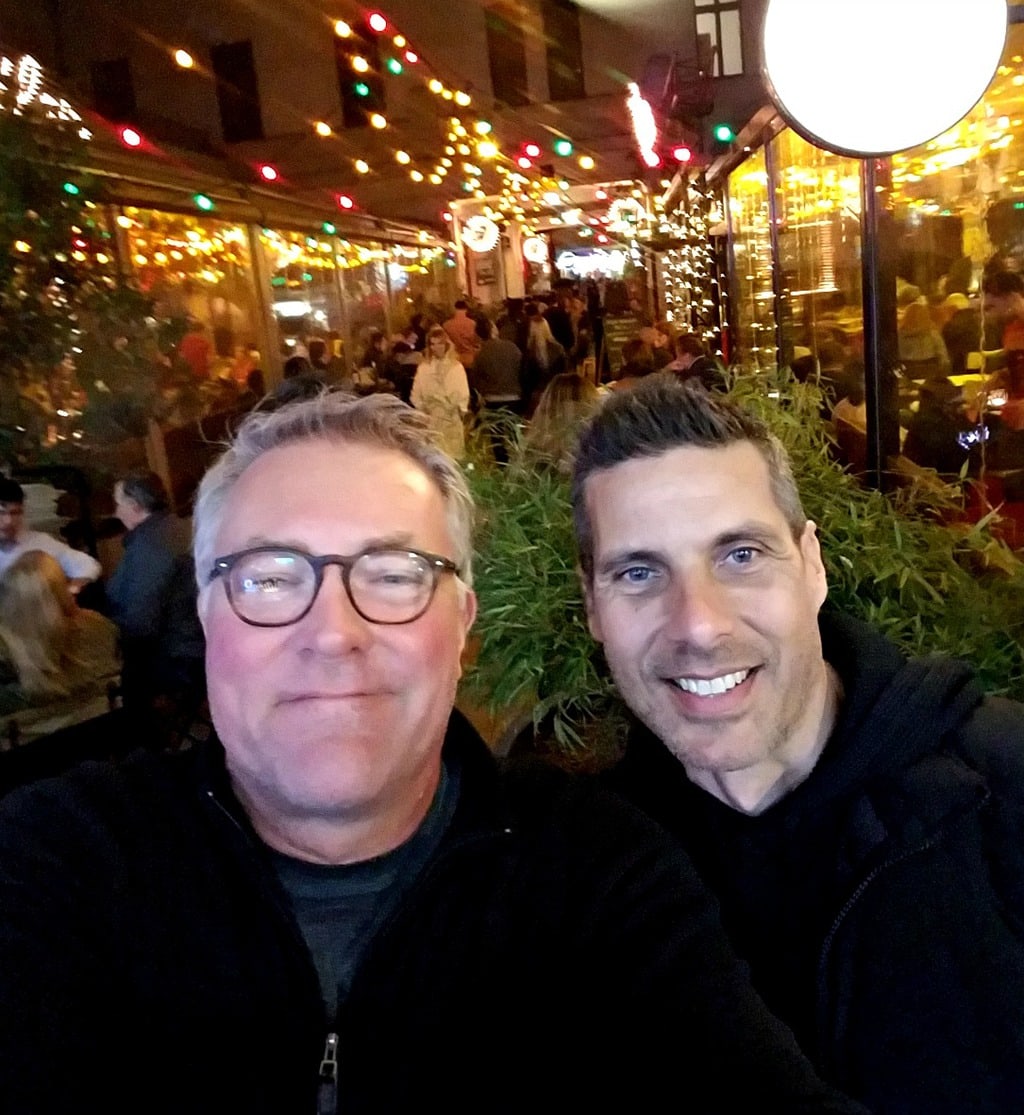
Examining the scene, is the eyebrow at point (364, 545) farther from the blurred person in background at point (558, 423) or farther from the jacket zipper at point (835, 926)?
the jacket zipper at point (835, 926)

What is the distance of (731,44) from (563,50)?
259 inches

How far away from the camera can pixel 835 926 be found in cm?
142

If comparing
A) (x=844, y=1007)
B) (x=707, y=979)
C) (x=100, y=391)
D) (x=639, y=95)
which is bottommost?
(x=844, y=1007)

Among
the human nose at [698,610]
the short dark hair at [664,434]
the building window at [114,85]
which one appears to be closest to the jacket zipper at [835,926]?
the human nose at [698,610]

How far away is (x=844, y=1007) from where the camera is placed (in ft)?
4.62

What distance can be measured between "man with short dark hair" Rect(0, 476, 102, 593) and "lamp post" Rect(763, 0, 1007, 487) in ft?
9.62

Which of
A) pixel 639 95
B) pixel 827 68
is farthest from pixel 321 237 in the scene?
pixel 827 68

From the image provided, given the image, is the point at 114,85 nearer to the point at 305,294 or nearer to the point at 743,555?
the point at 305,294

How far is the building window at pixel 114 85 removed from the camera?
14641mm

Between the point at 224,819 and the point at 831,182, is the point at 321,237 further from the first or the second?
the point at 224,819

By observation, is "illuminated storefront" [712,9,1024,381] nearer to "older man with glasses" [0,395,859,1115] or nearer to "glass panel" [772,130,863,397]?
"glass panel" [772,130,863,397]

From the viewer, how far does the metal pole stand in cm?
384

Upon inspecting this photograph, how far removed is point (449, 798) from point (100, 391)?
113 inches

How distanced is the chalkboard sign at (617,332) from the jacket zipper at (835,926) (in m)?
10.9
